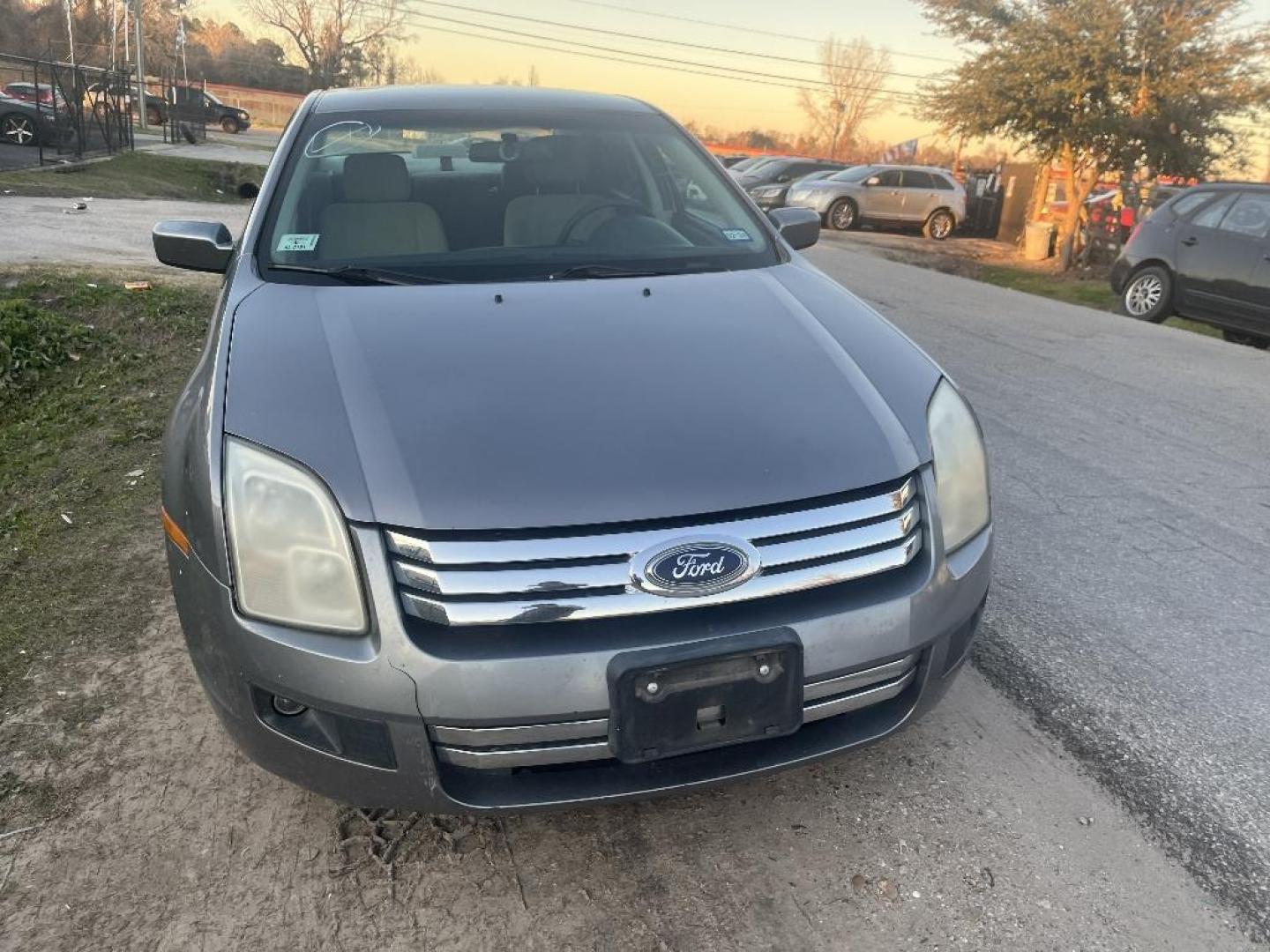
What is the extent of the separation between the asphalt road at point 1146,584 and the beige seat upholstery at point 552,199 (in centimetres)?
190

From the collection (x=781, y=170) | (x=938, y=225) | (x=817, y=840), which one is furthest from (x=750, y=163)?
(x=817, y=840)

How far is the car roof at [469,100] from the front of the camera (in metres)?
3.41

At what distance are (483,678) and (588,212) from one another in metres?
1.99

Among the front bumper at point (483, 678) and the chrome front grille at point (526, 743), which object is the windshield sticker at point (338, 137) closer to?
the front bumper at point (483, 678)

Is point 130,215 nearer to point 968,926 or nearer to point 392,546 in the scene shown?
point 392,546

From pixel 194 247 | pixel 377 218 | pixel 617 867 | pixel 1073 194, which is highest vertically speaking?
pixel 1073 194

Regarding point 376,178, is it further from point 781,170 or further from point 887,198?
point 781,170

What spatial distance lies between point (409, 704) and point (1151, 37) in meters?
18.7

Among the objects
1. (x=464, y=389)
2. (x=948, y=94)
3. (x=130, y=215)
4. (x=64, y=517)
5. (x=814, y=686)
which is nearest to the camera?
(x=814, y=686)

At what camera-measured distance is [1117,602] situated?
3158 millimetres

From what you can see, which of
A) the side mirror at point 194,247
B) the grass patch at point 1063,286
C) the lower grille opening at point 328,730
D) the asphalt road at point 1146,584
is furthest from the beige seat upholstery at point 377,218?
the grass patch at point 1063,286

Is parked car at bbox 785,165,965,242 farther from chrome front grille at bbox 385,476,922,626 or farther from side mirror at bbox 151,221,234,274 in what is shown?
chrome front grille at bbox 385,476,922,626

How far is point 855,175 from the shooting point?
21562mm

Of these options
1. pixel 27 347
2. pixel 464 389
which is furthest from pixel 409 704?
pixel 27 347
